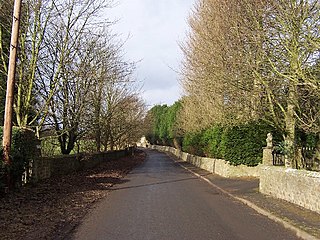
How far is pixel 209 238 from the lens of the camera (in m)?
8.03

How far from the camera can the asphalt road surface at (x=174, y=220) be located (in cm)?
834

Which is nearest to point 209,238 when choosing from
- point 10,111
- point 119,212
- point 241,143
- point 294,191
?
point 119,212

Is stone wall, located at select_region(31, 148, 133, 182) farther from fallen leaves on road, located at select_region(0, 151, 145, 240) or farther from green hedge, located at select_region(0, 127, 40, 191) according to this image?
green hedge, located at select_region(0, 127, 40, 191)

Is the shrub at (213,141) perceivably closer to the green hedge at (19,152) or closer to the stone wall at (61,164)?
the stone wall at (61,164)

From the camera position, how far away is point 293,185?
1253 centimetres

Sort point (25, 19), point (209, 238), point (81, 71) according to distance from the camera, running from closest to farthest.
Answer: point (209, 238) → point (25, 19) → point (81, 71)

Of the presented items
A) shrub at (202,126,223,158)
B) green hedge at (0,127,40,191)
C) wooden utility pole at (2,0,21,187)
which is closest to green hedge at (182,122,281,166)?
shrub at (202,126,223,158)

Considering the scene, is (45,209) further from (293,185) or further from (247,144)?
(247,144)

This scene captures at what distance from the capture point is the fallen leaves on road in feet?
27.0

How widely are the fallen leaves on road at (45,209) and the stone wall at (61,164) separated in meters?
0.63

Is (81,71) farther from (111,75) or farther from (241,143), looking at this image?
(241,143)

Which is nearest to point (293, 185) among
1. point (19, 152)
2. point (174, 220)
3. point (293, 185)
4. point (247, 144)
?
point (293, 185)

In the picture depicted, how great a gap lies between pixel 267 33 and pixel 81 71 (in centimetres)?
1010

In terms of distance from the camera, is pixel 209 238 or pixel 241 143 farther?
pixel 241 143
